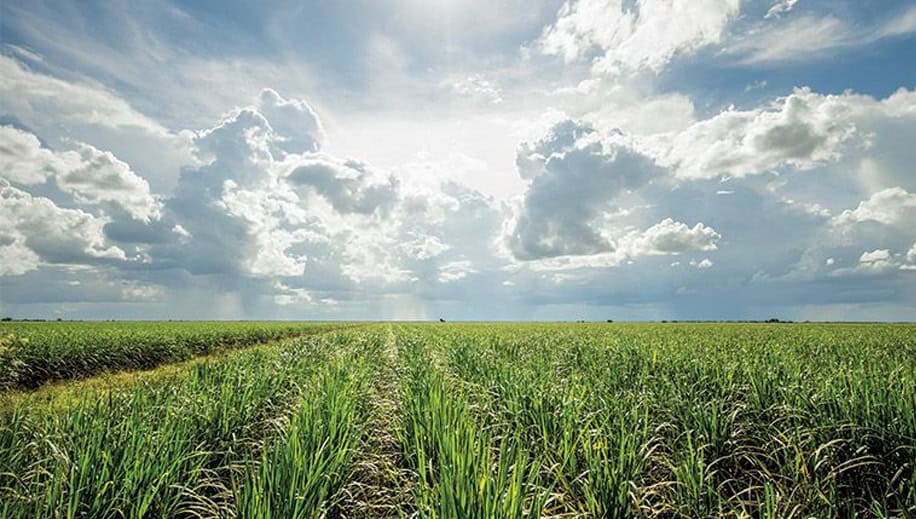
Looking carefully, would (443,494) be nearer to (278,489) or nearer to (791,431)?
(278,489)

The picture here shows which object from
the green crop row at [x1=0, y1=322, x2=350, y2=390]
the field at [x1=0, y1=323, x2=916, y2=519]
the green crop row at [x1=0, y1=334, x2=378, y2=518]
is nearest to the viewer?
the green crop row at [x1=0, y1=334, x2=378, y2=518]

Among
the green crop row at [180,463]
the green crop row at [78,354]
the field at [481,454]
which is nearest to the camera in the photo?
the green crop row at [180,463]

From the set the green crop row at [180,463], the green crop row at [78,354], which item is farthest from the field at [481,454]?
the green crop row at [78,354]

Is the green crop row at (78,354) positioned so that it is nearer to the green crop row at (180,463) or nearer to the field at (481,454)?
the field at (481,454)

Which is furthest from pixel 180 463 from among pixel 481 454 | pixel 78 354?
pixel 78 354

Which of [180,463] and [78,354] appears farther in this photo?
[78,354]

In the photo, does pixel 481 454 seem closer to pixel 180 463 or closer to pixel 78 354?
pixel 180 463

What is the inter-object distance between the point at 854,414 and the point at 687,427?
1.71 meters

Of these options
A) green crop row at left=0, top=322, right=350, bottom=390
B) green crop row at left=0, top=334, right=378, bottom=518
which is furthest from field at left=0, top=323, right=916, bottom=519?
green crop row at left=0, top=322, right=350, bottom=390

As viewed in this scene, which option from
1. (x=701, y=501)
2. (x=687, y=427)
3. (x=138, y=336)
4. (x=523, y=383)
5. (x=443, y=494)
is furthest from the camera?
(x=138, y=336)

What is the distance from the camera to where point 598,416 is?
6090 millimetres

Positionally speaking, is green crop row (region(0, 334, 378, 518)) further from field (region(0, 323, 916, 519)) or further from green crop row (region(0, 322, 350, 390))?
green crop row (region(0, 322, 350, 390))

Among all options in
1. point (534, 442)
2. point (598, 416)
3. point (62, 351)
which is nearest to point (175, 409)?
point (534, 442)

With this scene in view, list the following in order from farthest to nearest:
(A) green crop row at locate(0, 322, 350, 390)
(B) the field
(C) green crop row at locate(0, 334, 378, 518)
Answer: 1. (A) green crop row at locate(0, 322, 350, 390)
2. (B) the field
3. (C) green crop row at locate(0, 334, 378, 518)
